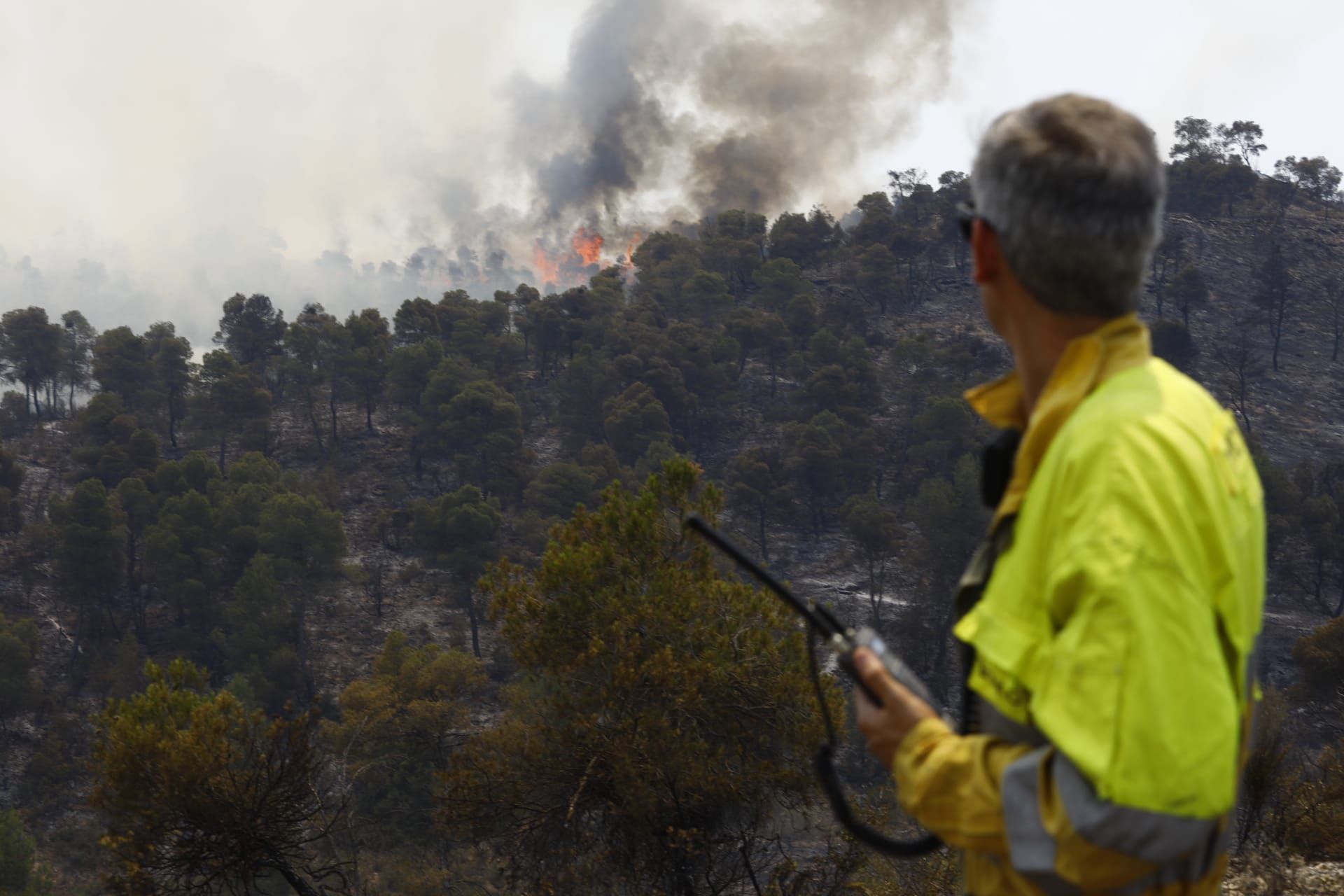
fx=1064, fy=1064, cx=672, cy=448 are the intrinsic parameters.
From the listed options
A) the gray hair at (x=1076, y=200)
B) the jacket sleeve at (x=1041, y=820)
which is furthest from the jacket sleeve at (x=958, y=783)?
the gray hair at (x=1076, y=200)

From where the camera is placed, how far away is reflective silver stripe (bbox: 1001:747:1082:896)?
38.9 inches

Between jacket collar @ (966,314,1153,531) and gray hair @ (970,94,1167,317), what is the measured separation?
0.10ft

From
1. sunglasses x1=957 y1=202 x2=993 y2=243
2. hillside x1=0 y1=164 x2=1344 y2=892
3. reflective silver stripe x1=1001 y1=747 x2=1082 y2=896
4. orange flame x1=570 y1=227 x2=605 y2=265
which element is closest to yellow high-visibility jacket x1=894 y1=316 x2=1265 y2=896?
reflective silver stripe x1=1001 y1=747 x2=1082 y2=896

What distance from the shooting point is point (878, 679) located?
1.19m

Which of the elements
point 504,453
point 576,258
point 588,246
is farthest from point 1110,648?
point 576,258

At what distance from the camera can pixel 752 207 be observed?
102 metres

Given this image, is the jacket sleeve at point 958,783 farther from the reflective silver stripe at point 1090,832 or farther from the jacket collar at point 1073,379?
the jacket collar at point 1073,379

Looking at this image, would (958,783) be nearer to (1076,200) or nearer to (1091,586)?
(1091,586)

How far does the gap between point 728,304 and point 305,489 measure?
2486 centimetres

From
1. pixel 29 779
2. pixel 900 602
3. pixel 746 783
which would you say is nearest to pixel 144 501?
pixel 29 779

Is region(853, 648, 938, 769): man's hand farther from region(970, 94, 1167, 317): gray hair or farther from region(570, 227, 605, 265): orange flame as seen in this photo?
region(570, 227, 605, 265): orange flame

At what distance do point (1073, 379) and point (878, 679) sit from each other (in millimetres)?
390

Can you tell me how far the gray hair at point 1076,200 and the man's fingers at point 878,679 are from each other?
44cm

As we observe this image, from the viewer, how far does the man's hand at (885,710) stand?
3.78 feet
